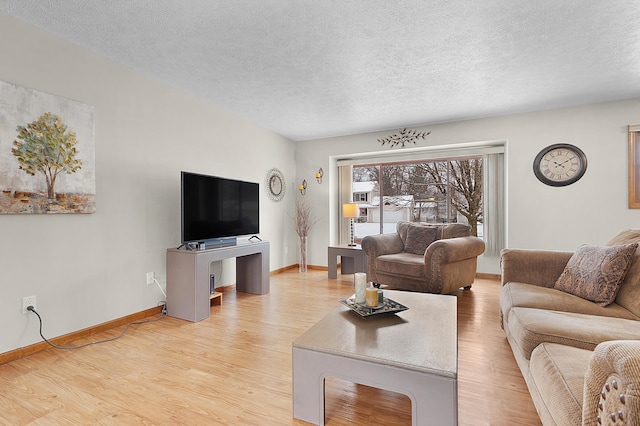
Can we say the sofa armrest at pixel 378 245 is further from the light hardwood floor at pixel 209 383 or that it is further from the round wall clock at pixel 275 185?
the round wall clock at pixel 275 185

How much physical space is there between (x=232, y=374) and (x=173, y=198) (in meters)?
2.10

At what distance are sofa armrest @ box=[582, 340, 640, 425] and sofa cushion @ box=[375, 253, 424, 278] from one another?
8.80 ft

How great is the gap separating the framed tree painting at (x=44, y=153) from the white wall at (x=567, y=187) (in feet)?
13.8

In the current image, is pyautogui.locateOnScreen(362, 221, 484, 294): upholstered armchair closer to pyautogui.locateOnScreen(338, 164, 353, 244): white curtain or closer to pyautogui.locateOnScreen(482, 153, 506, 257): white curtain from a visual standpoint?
pyautogui.locateOnScreen(482, 153, 506, 257): white curtain

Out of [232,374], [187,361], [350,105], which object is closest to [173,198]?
[187,361]

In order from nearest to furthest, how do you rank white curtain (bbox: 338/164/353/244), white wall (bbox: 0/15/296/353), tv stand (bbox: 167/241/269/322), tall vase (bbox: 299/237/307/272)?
white wall (bbox: 0/15/296/353), tv stand (bbox: 167/241/269/322), tall vase (bbox: 299/237/307/272), white curtain (bbox: 338/164/353/244)

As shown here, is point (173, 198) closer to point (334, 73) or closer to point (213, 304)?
point (213, 304)

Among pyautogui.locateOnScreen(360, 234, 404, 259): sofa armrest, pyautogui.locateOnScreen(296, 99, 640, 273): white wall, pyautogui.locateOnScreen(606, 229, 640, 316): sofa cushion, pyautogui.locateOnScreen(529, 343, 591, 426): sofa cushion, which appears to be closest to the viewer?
pyautogui.locateOnScreen(529, 343, 591, 426): sofa cushion

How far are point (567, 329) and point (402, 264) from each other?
2.24 metres

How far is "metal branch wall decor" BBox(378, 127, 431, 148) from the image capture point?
473cm

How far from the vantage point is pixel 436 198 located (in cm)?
523

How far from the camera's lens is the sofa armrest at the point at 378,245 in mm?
4004

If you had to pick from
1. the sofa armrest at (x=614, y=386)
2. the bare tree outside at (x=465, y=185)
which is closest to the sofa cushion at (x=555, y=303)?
the sofa armrest at (x=614, y=386)

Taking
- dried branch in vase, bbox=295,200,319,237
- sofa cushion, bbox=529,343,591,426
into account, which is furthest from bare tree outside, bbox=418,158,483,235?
sofa cushion, bbox=529,343,591,426
